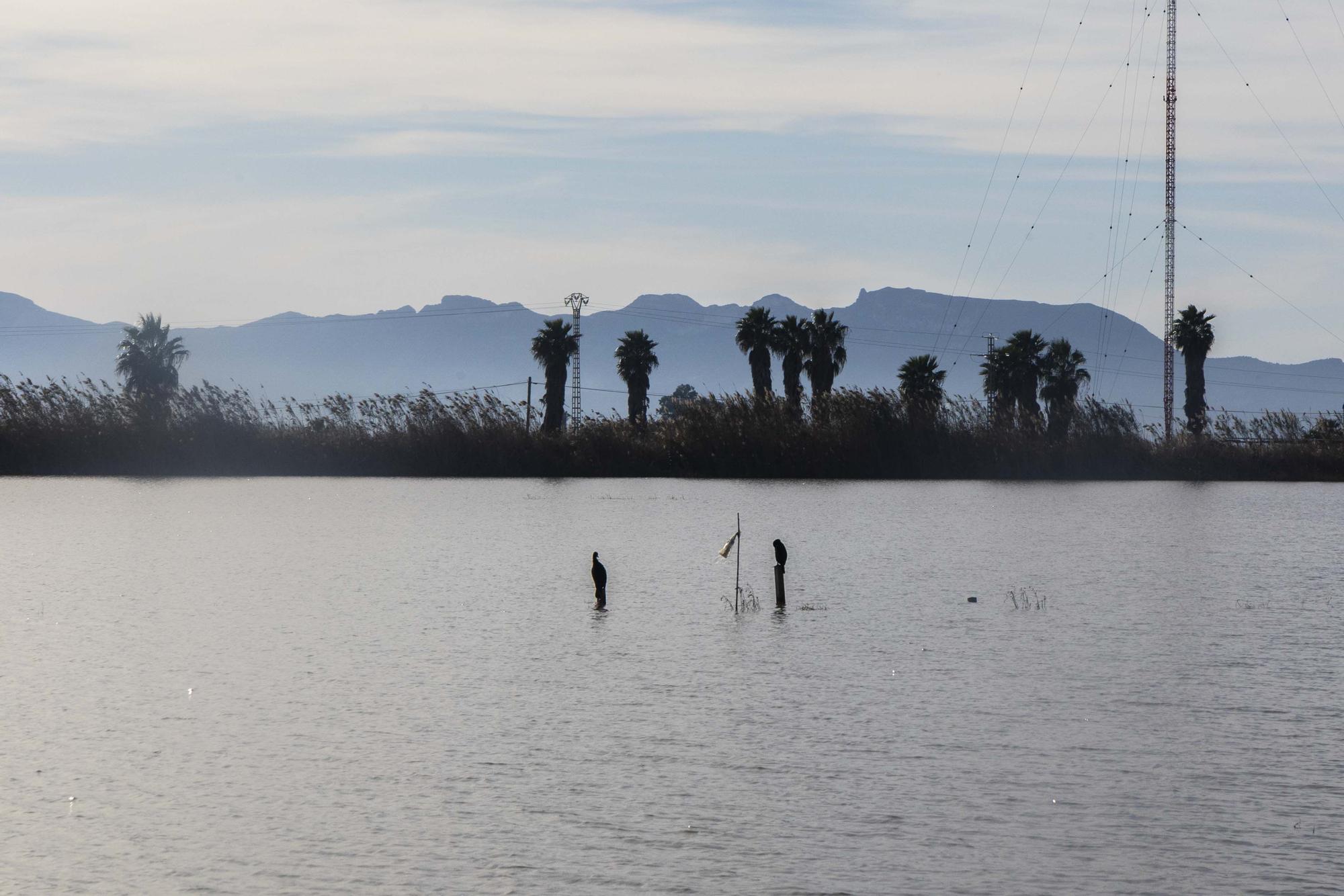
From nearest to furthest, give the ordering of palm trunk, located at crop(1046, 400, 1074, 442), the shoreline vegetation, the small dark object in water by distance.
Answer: the small dark object in water → the shoreline vegetation → palm trunk, located at crop(1046, 400, 1074, 442)

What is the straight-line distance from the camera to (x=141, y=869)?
12969mm

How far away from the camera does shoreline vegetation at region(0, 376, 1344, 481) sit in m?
74.6

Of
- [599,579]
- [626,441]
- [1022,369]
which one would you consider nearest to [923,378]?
[1022,369]

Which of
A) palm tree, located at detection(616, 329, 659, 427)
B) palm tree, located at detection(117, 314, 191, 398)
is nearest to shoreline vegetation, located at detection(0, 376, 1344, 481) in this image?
palm tree, located at detection(117, 314, 191, 398)

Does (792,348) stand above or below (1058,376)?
above

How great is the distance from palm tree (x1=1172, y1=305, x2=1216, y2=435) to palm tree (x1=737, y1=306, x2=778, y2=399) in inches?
1115

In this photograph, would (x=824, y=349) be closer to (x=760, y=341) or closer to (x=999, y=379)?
(x=760, y=341)

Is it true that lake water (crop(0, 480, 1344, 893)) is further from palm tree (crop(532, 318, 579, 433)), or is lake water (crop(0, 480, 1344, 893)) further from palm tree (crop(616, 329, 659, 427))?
palm tree (crop(616, 329, 659, 427))

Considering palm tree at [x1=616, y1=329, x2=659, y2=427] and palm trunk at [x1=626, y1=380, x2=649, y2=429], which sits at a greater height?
palm tree at [x1=616, y1=329, x2=659, y2=427]

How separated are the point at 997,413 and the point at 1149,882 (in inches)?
2674

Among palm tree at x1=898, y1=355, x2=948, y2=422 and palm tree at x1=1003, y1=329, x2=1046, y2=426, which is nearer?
palm tree at x1=898, y1=355, x2=948, y2=422

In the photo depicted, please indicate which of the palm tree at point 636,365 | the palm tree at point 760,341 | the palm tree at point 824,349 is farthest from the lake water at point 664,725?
the palm tree at point 636,365

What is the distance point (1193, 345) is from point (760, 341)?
99.0 ft

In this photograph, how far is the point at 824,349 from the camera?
337 feet
